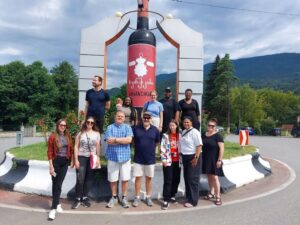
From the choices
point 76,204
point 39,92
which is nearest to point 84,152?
point 76,204

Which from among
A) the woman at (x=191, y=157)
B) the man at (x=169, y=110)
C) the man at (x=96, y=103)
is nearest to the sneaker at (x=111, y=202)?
the woman at (x=191, y=157)

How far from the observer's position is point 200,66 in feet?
35.3

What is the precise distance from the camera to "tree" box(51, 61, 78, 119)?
48.0m

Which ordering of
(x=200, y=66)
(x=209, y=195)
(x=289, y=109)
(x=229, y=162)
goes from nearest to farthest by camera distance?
(x=209, y=195) → (x=229, y=162) → (x=200, y=66) → (x=289, y=109)

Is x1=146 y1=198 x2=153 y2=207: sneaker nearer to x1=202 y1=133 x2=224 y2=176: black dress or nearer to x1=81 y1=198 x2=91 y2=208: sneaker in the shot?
x1=81 y1=198 x2=91 y2=208: sneaker

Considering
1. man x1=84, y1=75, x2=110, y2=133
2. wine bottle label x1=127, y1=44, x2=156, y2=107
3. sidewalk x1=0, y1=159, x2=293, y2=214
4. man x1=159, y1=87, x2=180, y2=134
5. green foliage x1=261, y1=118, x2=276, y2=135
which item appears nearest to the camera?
sidewalk x1=0, y1=159, x2=293, y2=214

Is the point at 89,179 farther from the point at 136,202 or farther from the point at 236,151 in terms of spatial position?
the point at 236,151

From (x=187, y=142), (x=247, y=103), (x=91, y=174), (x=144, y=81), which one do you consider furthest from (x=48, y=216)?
(x=247, y=103)

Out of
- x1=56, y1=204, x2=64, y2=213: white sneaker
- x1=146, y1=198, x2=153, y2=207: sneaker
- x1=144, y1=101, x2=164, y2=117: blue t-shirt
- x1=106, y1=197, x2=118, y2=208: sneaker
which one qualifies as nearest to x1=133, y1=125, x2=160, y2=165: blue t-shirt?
x1=146, y1=198, x2=153, y2=207: sneaker

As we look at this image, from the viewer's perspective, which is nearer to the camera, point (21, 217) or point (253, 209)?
point (21, 217)

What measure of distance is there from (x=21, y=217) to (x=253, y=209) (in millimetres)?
3725

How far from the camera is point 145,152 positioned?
5.43 metres

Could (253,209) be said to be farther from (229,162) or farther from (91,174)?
(91,174)

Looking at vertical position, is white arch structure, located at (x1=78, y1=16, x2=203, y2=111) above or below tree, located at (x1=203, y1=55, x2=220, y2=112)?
below
